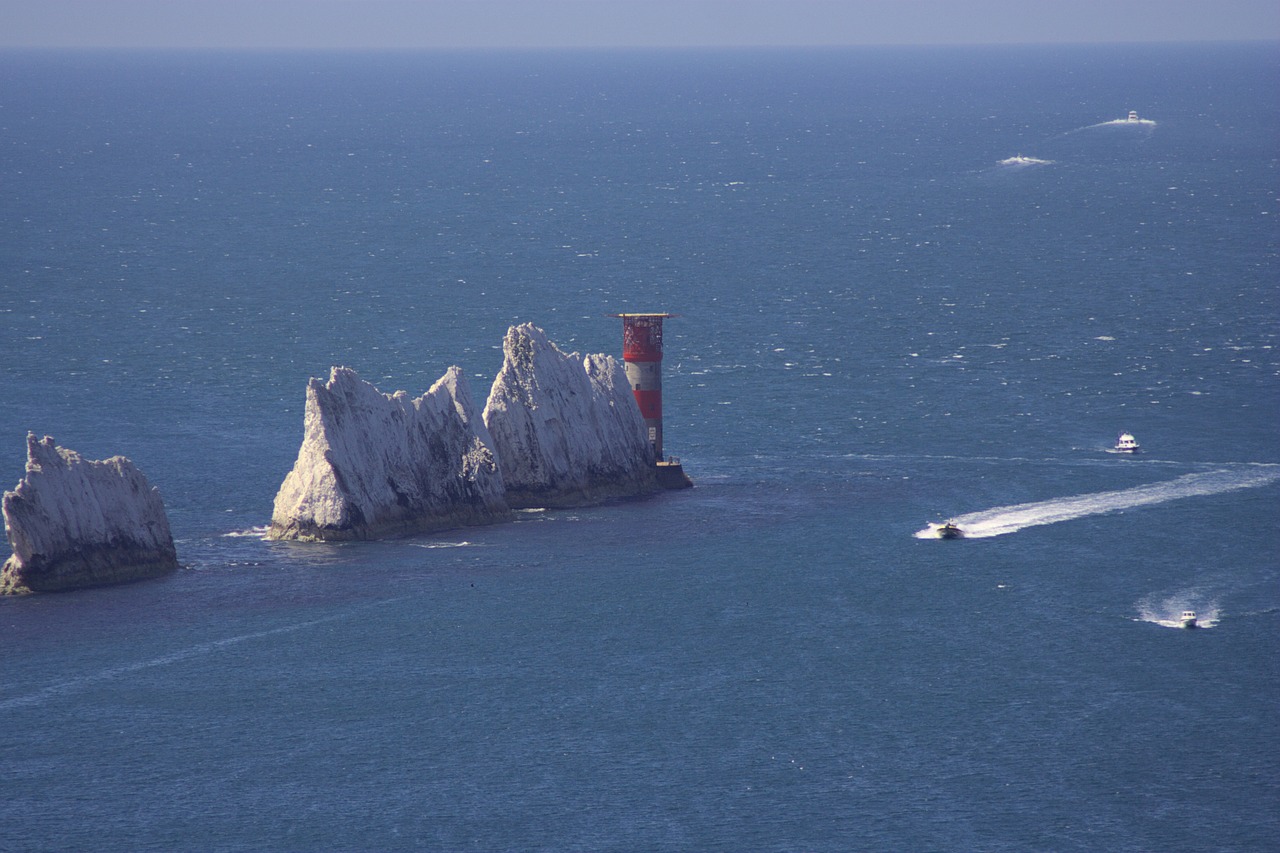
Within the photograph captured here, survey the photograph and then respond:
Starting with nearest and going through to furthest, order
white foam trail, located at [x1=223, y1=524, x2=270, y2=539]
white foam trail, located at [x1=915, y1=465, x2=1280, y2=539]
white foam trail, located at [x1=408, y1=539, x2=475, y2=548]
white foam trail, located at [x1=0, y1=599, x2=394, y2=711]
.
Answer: white foam trail, located at [x1=0, y1=599, x2=394, y2=711] < white foam trail, located at [x1=408, y1=539, x2=475, y2=548] < white foam trail, located at [x1=223, y1=524, x2=270, y2=539] < white foam trail, located at [x1=915, y1=465, x2=1280, y2=539]

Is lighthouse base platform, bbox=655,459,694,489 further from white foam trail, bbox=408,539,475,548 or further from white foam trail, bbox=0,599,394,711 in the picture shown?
white foam trail, bbox=0,599,394,711

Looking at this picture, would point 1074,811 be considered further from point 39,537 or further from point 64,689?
point 39,537

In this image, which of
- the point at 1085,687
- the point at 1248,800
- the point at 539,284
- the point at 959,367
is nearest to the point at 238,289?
the point at 539,284

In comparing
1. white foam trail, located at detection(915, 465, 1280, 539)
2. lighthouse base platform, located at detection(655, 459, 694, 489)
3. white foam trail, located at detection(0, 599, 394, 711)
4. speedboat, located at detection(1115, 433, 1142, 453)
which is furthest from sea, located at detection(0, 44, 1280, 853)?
lighthouse base platform, located at detection(655, 459, 694, 489)

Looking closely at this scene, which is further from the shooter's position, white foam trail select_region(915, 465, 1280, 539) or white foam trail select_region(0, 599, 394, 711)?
white foam trail select_region(915, 465, 1280, 539)

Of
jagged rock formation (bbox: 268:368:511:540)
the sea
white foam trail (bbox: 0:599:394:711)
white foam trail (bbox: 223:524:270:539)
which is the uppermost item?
jagged rock formation (bbox: 268:368:511:540)

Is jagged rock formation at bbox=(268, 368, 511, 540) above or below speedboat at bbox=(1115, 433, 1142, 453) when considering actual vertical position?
above

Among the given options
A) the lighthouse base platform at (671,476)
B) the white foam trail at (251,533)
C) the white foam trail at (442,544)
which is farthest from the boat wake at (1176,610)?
the white foam trail at (251,533)
